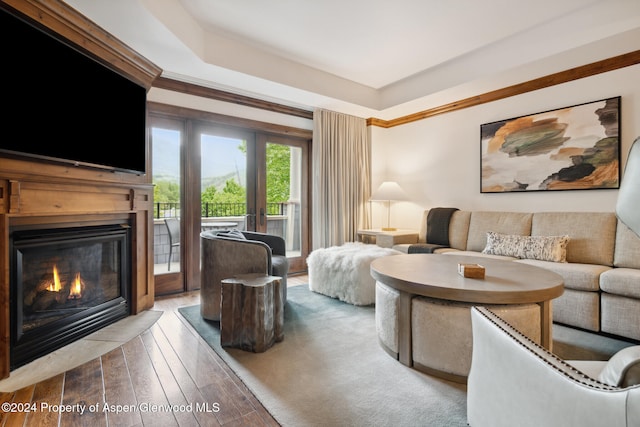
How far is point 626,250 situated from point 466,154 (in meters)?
1.95

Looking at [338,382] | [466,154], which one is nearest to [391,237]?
[466,154]

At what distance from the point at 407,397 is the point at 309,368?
1.98ft

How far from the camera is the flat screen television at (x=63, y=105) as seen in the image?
6.01 feet

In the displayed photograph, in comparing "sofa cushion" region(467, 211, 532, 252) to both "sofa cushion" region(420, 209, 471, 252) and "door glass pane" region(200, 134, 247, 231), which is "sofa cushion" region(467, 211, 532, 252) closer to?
"sofa cushion" region(420, 209, 471, 252)

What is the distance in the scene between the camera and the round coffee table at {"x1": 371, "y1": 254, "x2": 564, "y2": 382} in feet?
5.54

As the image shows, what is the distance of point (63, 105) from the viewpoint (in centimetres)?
215

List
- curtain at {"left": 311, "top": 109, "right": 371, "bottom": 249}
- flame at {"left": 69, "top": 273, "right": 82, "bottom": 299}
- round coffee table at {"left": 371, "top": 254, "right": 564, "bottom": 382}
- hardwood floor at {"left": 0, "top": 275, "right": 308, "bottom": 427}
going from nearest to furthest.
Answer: hardwood floor at {"left": 0, "top": 275, "right": 308, "bottom": 427} → round coffee table at {"left": 371, "top": 254, "right": 564, "bottom": 382} → flame at {"left": 69, "top": 273, "right": 82, "bottom": 299} → curtain at {"left": 311, "top": 109, "right": 371, "bottom": 249}

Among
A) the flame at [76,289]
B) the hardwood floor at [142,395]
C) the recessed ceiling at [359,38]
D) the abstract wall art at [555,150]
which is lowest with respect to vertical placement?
the hardwood floor at [142,395]

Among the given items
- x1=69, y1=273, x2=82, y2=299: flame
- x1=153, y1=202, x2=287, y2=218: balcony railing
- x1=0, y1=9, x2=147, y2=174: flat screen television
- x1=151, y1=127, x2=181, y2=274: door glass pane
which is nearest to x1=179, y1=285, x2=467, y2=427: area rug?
x1=69, y1=273, x2=82, y2=299: flame

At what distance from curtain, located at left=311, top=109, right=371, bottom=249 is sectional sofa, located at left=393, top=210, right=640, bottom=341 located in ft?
3.59

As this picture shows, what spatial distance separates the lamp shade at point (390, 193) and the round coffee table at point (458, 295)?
241 centimetres

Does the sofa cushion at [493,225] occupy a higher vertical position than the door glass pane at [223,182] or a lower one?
lower

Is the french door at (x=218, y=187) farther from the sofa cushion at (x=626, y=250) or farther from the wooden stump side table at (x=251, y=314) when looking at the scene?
the sofa cushion at (x=626, y=250)

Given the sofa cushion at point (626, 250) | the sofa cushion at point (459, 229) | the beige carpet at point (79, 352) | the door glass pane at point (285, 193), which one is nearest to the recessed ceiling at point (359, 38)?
the door glass pane at point (285, 193)
